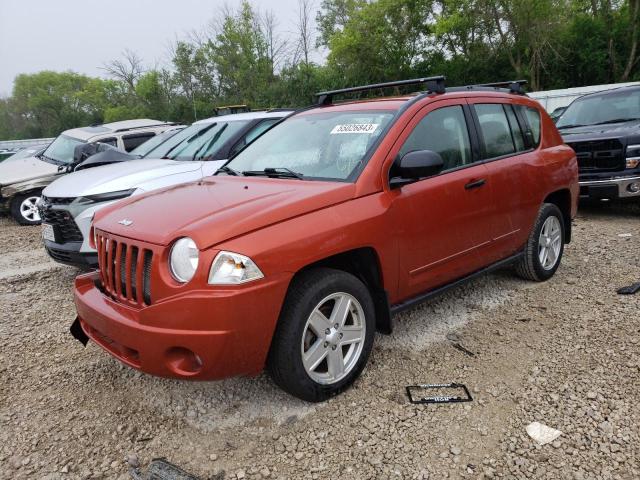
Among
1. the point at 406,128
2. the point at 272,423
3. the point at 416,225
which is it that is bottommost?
the point at 272,423

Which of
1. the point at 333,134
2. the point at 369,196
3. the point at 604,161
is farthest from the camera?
the point at 604,161

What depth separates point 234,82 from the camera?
39625 millimetres

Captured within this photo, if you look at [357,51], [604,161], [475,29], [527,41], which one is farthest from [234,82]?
[604,161]

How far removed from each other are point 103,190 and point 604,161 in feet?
21.0

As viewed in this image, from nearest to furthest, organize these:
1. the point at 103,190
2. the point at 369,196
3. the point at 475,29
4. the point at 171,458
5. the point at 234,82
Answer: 1. the point at 171,458
2. the point at 369,196
3. the point at 103,190
4. the point at 475,29
5. the point at 234,82

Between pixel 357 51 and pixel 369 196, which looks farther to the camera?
pixel 357 51

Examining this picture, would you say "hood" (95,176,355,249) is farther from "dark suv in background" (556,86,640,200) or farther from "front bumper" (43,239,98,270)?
"dark suv in background" (556,86,640,200)

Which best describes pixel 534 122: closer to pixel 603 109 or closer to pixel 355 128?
pixel 355 128

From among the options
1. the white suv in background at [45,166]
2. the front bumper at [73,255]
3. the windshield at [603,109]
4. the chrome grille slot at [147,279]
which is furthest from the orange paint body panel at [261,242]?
the white suv in background at [45,166]

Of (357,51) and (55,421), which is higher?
(357,51)

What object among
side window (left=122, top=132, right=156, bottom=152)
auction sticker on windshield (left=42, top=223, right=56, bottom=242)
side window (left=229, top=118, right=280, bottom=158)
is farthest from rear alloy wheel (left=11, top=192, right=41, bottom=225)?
side window (left=229, top=118, right=280, bottom=158)

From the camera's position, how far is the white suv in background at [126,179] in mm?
A: 4836

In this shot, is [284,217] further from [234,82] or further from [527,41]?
[234,82]

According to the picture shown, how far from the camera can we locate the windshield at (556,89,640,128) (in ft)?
24.9
